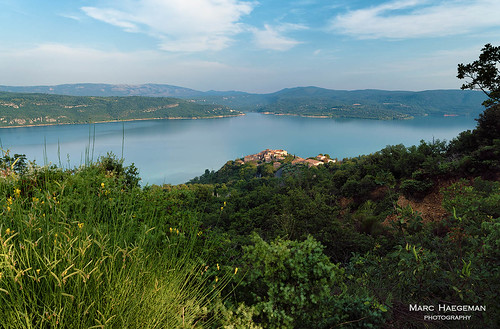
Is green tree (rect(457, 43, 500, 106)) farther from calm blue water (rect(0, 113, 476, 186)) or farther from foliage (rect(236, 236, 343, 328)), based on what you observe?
calm blue water (rect(0, 113, 476, 186))

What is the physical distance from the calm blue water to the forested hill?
18.1 ft

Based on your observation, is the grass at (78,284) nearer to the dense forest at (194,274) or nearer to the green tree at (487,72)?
the dense forest at (194,274)

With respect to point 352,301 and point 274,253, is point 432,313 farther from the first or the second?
point 274,253

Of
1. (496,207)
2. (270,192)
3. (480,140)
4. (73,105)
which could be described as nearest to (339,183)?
(270,192)

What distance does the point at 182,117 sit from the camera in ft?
455

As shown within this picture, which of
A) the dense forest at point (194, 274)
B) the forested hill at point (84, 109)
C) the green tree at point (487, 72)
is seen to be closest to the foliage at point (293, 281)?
the dense forest at point (194, 274)

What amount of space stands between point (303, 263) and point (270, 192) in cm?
1507

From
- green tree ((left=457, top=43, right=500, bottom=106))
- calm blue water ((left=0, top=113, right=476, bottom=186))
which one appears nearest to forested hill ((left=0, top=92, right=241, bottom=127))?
calm blue water ((left=0, top=113, right=476, bottom=186))

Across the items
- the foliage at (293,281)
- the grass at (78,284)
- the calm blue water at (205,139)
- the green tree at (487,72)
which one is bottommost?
the calm blue water at (205,139)

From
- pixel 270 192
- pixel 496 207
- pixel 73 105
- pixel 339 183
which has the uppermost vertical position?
pixel 73 105

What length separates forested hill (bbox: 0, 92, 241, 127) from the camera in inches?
3457

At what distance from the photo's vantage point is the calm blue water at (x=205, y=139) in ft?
188

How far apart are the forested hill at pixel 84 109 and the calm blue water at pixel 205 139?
5.53m

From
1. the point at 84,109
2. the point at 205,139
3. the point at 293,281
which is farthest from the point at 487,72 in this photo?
the point at 84,109
